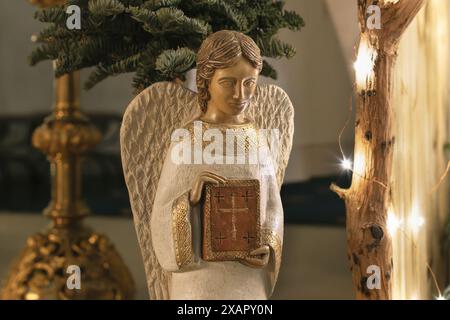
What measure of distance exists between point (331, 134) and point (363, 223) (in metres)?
1.40

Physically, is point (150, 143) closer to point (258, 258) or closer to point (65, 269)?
point (258, 258)

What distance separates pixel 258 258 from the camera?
1.48 metres

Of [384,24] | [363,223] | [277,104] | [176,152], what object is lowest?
[363,223]

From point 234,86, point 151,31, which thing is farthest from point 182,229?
point 151,31

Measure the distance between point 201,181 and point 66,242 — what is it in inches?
37.4

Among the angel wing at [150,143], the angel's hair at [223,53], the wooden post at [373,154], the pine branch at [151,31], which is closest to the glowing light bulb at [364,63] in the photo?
the wooden post at [373,154]

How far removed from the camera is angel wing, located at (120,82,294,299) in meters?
1.60

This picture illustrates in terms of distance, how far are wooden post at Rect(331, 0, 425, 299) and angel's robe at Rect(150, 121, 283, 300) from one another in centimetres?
36

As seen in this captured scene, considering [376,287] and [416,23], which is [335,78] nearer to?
[416,23]

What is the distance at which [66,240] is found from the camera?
2242 millimetres

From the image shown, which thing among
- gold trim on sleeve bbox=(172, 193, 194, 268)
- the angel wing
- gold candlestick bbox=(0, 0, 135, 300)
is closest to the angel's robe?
gold trim on sleeve bbox=(172, 193, 194, 268)

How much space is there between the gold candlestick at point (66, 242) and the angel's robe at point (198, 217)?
2.40 feet

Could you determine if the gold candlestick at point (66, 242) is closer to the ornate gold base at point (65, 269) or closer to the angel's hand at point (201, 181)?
the ornate gold base at point (65, 269)
